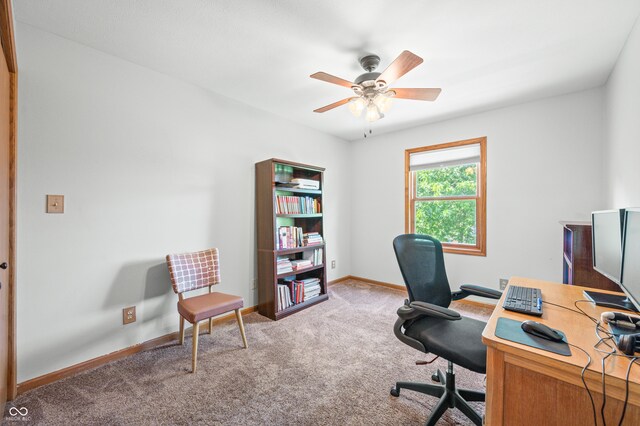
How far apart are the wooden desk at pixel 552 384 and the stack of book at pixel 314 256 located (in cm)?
249

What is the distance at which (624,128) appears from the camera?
196cm

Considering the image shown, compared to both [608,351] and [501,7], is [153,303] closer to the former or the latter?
[608,351]

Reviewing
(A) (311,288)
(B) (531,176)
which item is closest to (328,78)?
(A) (311,288)

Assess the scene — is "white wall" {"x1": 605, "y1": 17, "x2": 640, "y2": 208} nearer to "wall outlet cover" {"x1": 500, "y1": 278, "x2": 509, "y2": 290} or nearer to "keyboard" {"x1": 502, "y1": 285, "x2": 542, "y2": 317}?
"keyboard" {"x1": 502, "y1": 285, "x2": 542, "y2": 317}

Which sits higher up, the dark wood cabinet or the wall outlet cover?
the dark wood cabinet

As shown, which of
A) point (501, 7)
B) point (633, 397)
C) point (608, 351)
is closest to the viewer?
point (633, 397)

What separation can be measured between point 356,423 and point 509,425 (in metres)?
0.81

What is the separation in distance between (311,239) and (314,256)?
23 centimetres

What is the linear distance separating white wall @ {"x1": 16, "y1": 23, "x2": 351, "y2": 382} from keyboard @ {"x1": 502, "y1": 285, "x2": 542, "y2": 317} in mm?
2487

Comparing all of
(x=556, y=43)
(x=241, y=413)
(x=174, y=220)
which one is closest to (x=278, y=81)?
(x=174, y=220)

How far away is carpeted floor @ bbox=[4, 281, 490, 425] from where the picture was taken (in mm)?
1525

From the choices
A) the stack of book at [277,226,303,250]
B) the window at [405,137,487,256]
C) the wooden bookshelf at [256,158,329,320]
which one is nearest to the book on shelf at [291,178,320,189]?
the wooden bookshelf at [256,158,329,320]

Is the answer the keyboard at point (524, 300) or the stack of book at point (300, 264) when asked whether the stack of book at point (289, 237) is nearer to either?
the stack of book at point (300, 264)

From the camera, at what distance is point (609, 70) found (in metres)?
2.29
